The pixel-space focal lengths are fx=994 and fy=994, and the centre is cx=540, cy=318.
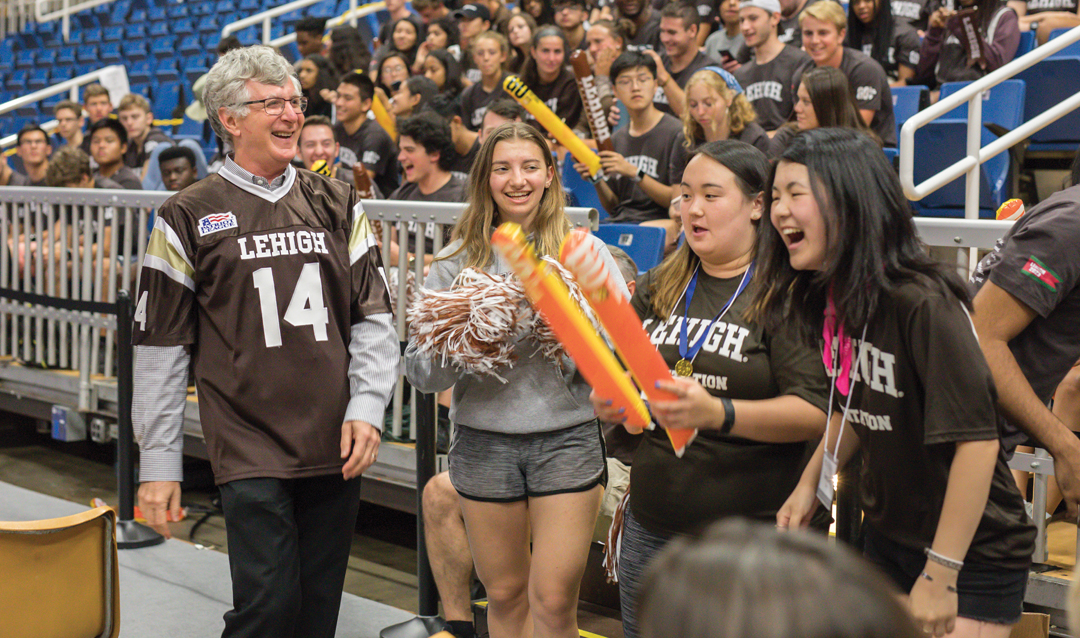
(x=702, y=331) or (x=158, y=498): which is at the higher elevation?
(x=702, y=331)

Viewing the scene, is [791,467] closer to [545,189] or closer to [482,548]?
[482,548]

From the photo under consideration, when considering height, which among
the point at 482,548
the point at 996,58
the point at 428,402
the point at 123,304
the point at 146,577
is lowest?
the point at 146,577

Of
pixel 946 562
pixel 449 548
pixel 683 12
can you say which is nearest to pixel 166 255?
pixel 449 548

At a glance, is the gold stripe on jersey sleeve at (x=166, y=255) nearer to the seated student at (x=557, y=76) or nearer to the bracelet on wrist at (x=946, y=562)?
the bracelet on wrist at (x=946, y=562)

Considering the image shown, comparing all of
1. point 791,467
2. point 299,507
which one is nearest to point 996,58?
point 791,467

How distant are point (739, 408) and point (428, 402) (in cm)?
176

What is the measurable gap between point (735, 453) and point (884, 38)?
5.47 m

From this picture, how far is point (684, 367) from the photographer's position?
2.21 m

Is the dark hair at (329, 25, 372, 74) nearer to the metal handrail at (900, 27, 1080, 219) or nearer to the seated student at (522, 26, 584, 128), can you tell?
the seated student at (522, 26, 584, 128)

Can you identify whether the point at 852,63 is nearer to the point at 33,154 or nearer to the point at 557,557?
the point at 557,557

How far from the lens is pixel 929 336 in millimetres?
1622

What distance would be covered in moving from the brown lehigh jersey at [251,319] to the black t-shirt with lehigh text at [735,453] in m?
0.87

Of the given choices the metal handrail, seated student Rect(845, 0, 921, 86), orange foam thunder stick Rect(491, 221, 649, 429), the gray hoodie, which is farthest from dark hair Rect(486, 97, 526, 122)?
orange foam thunder stick Rect(491, 221, 649, 429)

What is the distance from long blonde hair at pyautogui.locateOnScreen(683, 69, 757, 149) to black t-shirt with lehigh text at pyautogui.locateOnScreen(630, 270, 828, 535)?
3.20 m
